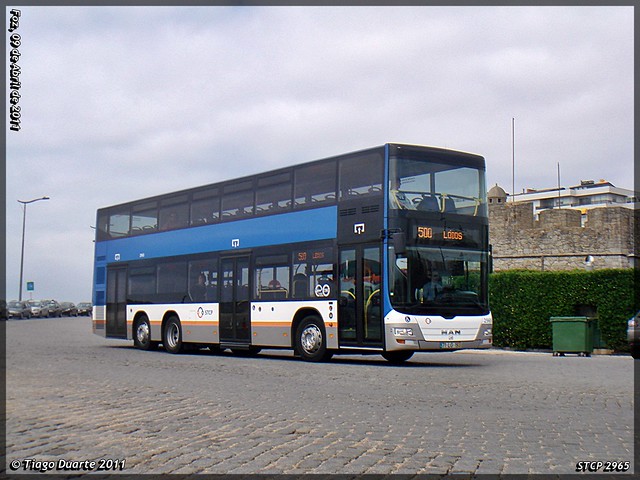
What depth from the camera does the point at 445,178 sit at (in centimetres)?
1800

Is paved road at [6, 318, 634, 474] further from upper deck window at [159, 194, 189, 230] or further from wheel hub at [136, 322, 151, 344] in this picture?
wheel hub at [136, 322, 151, 344]

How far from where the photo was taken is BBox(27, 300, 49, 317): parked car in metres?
74.7

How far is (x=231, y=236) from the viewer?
21688 millimetres

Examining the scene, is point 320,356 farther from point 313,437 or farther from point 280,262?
point 313,437

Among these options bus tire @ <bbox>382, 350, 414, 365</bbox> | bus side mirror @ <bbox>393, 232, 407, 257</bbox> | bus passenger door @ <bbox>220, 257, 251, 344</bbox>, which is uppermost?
bus side mirror @ <bbox>393, 232, 407, 257</bbox>

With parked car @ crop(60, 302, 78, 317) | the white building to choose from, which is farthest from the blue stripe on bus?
the white building

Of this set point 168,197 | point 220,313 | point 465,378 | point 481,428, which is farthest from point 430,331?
point 168,197

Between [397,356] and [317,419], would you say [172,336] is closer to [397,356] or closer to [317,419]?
[397,356]

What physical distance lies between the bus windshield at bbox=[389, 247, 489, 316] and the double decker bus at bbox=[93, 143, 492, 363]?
26mm

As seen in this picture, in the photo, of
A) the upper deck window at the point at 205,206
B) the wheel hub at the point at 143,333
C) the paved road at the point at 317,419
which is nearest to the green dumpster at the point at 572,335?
the paved road at the point at 317,419

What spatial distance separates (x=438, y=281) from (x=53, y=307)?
228 ft

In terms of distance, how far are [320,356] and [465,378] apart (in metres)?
4.61

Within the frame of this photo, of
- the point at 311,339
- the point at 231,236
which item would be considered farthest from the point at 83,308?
the point at 311,339

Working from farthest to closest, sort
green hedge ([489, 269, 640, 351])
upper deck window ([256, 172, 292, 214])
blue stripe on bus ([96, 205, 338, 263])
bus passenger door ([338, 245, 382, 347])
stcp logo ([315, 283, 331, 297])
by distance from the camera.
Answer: green hedge ([489, 269, 640, 351])
upper deck window ([256, 172, 292, 214])
blue stripe on bus ([96, 205, 338, 263])
stcp logo ([315, 283, 331, 297])
bus passenger door ([338, 245, 382, 347])
